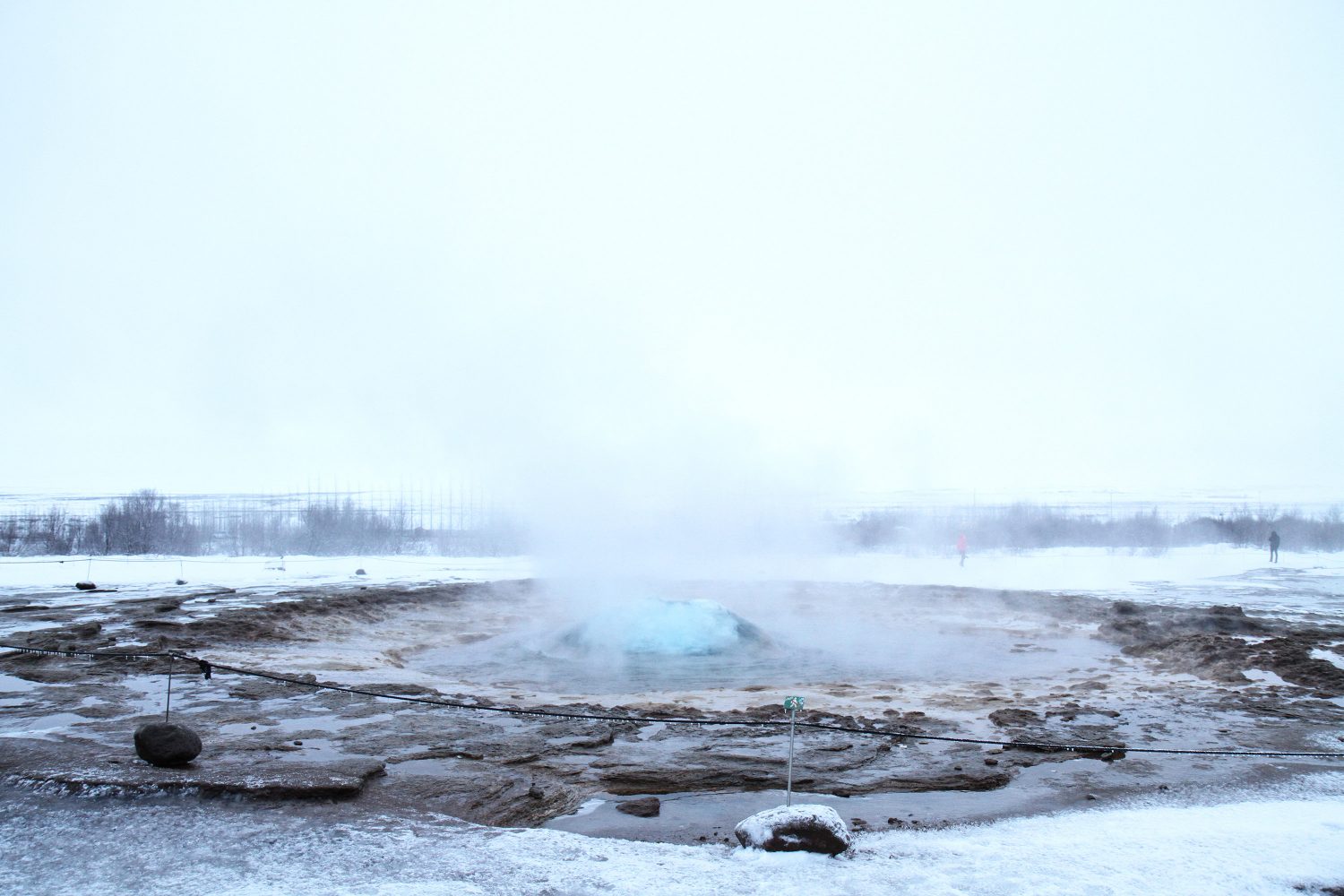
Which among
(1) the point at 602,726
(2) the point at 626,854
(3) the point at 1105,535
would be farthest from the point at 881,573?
(3) the point at 1105,535

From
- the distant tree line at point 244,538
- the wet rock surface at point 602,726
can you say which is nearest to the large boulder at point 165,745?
the wet rock surface at point 602,726

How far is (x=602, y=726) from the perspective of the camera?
25.8 ft

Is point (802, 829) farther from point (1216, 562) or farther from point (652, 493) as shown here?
point (1216, 562)

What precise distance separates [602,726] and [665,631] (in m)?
5.44

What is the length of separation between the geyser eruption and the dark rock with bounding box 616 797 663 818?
715 centimetres

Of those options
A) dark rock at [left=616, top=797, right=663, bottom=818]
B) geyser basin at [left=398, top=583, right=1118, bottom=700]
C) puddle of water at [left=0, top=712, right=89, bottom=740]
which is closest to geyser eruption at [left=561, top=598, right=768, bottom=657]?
geyser basin at [left=398, top=583, right=1118, bottom=700]

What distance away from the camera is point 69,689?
871 cm

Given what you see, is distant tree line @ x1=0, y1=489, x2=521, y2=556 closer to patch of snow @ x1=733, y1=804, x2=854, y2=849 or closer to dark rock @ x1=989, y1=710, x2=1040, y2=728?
dark rock @ x1=989, y1=710, x2=1040, y2=728

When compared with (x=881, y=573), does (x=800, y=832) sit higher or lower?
higher

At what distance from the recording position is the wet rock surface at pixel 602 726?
5.86m

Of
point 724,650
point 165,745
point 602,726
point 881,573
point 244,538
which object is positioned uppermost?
point 165,745

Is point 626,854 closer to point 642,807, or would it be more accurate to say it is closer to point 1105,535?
point 642,807

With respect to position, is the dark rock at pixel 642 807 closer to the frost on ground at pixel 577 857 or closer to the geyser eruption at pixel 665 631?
the frost on ground at pixel 577 857

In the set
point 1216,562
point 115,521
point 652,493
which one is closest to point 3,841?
point 652,493
